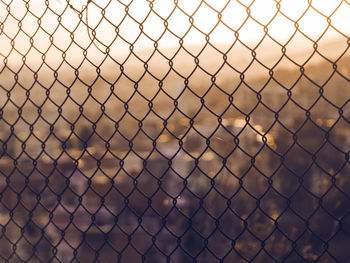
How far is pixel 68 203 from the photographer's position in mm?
3705

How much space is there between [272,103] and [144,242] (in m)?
1.35

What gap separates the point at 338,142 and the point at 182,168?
1.04m

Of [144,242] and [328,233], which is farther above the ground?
[328,233]

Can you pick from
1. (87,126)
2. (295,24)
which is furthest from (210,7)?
(87,126)

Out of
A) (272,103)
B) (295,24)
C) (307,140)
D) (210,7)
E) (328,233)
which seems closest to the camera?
(295,24)

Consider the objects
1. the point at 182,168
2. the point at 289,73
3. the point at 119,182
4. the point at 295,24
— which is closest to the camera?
the point at 295,24

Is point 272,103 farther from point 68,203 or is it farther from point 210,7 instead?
point 68,203

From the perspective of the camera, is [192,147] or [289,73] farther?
[192,147]

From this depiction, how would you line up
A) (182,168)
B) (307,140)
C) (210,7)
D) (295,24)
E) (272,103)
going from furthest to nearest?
(182,168) → (307,140) → (272,103) → (210,7) → (295,24)

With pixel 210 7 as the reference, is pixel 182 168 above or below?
below


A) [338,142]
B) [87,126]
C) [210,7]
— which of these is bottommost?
[87,126]

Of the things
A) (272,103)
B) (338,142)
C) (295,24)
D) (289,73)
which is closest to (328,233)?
(338,142)

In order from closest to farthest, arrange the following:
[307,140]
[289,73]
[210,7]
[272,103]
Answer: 1. [210,7]
2. [289,73]
3. [272,103]
4. [307,140]

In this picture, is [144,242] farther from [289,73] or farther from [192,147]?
[289,73]
